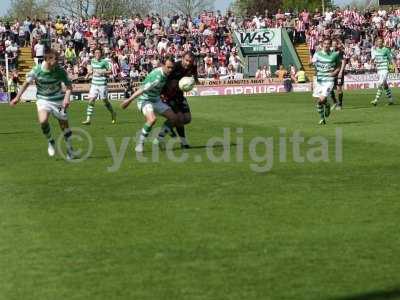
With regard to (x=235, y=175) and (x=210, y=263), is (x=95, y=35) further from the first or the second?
(x=210, y=263)

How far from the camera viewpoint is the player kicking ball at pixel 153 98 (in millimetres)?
19344

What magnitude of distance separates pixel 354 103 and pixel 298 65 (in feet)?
83.2

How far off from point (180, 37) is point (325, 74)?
3290 centimetres

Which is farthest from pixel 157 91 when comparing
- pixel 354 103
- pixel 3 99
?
pixel 3 99

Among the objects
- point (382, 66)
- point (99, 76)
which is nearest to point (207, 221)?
point (99, 76)

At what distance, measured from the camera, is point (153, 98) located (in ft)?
65.1

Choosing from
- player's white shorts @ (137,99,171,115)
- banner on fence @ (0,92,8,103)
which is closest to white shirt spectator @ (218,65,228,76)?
banner on fence @ (0,92,8,103)

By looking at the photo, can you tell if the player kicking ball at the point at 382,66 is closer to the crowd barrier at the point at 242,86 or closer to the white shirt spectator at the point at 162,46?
the crowd barrier at the point at 242,86

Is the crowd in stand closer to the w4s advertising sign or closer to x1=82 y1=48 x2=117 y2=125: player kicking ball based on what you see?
the w4s advertising sign

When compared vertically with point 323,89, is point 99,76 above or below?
above

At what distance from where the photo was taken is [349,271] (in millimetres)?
8867

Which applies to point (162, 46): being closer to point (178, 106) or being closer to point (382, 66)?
point (382, 66)

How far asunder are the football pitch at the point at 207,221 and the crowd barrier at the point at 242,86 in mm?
30427

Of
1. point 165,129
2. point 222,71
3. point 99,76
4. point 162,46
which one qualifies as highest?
point 99,76
